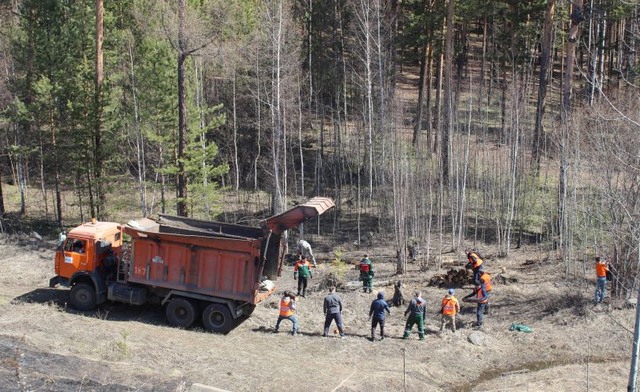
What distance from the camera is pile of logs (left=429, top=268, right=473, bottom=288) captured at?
19.5m

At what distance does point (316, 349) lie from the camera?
1457 centimetres

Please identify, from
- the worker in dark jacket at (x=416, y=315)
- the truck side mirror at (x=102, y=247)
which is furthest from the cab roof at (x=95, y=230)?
the worker in dark jacket at (x=416, y=315)

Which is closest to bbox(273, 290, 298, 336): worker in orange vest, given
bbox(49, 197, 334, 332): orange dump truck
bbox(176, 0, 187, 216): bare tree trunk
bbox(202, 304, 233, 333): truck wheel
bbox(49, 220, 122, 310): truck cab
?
bbox(49, 197, 334, 332): orange dump truck

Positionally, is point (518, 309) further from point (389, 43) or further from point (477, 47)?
point (477, 47)

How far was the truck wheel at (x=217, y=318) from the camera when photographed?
597 inches

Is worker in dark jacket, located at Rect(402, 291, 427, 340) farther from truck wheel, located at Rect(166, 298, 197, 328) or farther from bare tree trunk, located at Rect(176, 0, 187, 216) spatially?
bare tree trunk, located at Rect(176, 0, 187, 216)

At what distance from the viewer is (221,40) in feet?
97.0

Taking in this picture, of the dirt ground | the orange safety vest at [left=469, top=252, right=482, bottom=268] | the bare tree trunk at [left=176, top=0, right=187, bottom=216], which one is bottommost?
the dirt ground

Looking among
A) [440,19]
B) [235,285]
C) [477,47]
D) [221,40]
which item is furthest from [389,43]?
[477,47]

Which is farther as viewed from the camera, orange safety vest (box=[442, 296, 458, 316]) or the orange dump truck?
orange safety vest (box=[442, 296, 458, 316])

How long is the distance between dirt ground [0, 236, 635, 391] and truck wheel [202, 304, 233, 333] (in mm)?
252

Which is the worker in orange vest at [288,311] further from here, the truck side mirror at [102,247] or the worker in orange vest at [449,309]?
the truck side mirror at [102,247]

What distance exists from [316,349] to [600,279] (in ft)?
26.6

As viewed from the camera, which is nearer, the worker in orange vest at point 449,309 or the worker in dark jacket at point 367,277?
the worker in orange vest at point 449,309
